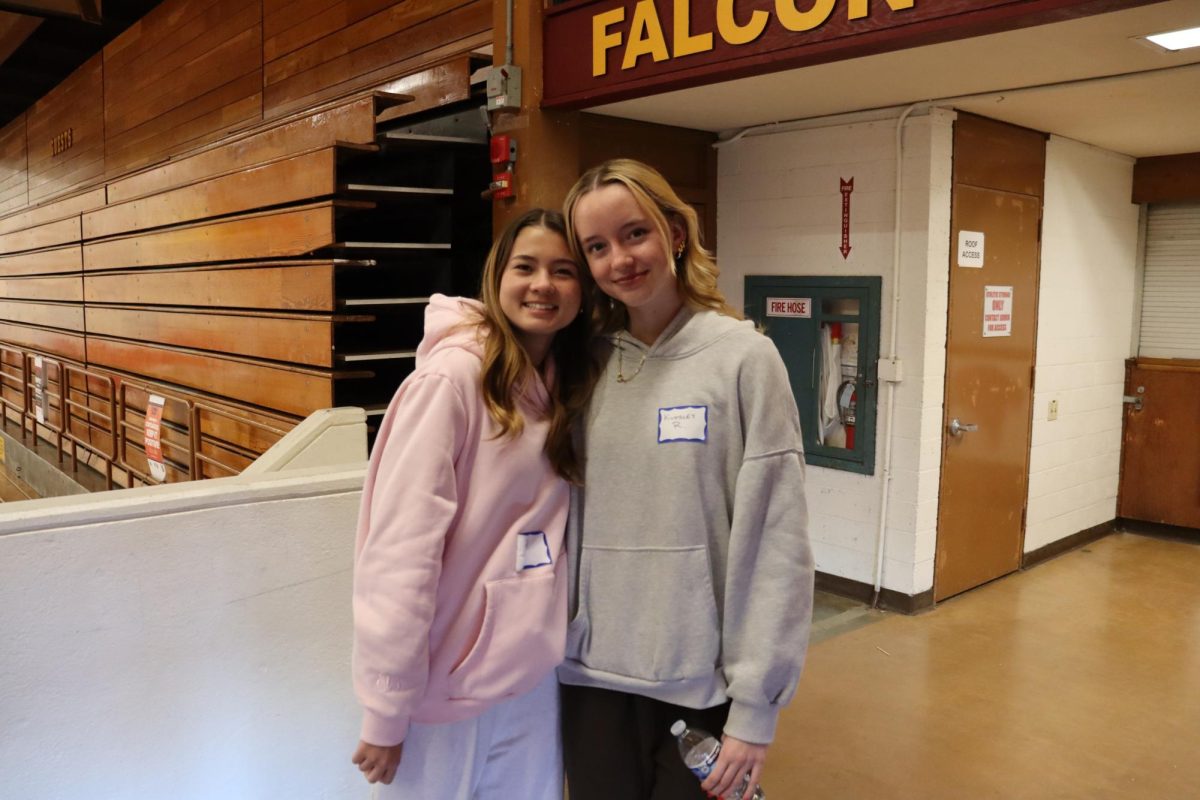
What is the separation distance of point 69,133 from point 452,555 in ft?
30.5

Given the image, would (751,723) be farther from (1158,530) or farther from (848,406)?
(1158,530)

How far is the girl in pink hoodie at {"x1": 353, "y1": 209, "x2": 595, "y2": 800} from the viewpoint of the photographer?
142 cm

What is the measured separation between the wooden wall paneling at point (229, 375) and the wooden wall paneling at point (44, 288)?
0.81m

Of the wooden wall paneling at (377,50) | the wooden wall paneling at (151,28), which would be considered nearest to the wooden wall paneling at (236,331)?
the wooden wall paneling at (377,50)

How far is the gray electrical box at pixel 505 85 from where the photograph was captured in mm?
3553

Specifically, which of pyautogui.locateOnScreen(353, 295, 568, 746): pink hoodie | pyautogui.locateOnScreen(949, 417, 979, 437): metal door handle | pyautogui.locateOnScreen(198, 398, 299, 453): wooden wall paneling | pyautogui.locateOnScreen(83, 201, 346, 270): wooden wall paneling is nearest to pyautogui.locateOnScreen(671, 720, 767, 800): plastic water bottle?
pyautogui.locateOnScreen(353, 295, 568, 746): pink hoodie

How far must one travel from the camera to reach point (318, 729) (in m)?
2.28

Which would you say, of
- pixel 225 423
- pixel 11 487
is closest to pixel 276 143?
pixel 225 423

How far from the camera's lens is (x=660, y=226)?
147 cm

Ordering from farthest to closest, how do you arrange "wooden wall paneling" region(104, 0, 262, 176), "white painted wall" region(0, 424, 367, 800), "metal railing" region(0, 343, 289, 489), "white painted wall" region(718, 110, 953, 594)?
"wooden wall paneling" region(104, 0, 262, 176) → "metal railing" region(0, 343, 289, 489) → "white painted wall" region(718, 110, 953, 594) → "white painted wall" region(0, 424, 367, 800)

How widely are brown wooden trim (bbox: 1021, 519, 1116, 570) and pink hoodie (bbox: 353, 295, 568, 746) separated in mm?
4073

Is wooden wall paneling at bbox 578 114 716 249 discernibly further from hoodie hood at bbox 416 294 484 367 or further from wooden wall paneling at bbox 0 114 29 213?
wooden wall paneling at bbox 0 114 29 213

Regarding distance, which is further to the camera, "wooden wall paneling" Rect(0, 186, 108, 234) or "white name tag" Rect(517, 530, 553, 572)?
"wooden wall paneling" Rect(0, 186, 108, 234)

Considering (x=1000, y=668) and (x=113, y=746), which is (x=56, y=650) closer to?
(x=113, y=746)
